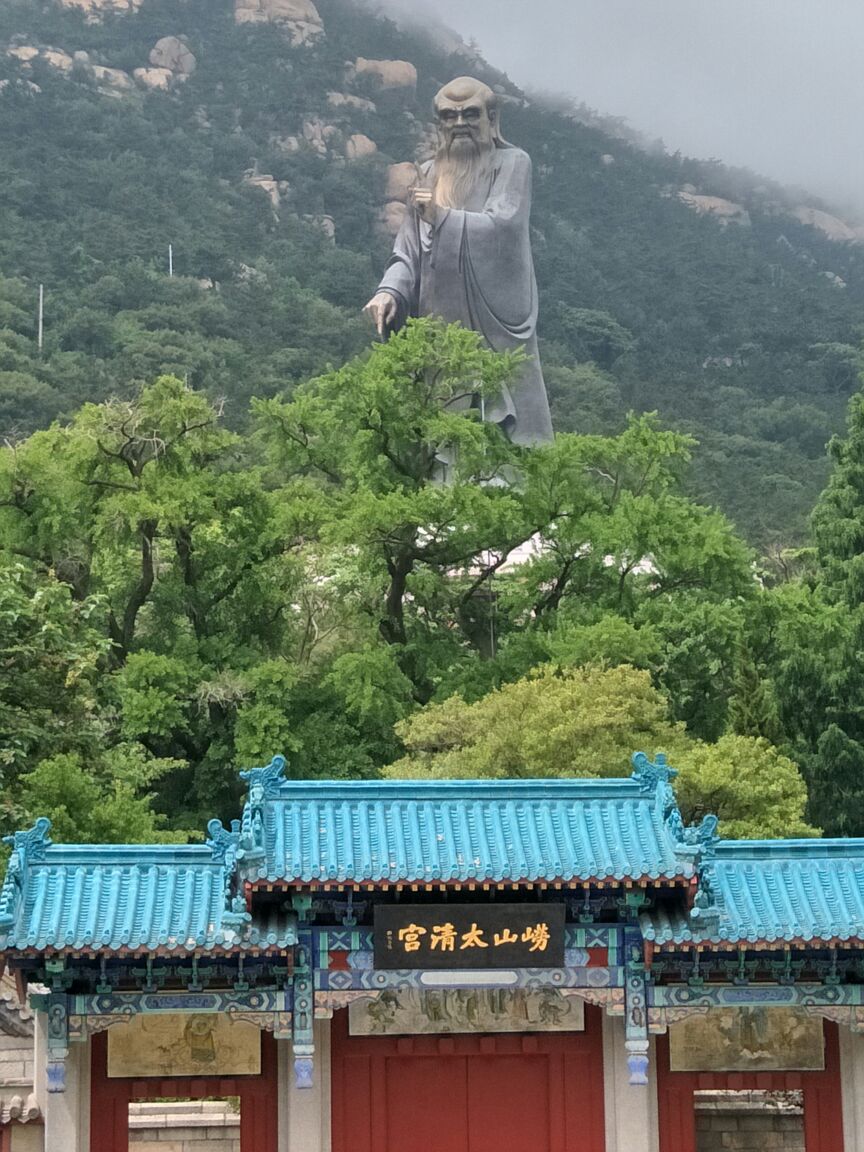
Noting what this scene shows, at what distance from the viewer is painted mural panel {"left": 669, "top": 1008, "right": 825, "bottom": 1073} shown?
69.2ft

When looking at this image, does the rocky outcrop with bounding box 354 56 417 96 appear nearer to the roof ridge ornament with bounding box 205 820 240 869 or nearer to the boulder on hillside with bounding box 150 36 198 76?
the boulder on hillside with bounding box 150 36 198 76

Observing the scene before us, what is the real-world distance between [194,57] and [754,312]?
116 feet

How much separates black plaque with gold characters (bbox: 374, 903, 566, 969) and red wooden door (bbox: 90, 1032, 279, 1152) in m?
1.97

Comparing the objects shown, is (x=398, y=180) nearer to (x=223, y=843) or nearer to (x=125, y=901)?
(x=223, y=843)

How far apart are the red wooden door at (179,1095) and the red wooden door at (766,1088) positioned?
13.1 ft

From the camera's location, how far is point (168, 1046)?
2062 centimetres

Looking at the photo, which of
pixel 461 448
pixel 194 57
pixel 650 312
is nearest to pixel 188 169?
pixel 194 57

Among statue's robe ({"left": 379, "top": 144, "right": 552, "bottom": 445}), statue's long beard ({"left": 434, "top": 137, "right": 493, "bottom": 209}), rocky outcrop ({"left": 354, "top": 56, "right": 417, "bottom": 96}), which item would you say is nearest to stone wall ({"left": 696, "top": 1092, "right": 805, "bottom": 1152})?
statue's robe ({"left": 379, "top": 144, "right": 552, "bottom": 445})

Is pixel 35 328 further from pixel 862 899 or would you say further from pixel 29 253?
pixel 862 899

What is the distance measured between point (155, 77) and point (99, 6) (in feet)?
24.6

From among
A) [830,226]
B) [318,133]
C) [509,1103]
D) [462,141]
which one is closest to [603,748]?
[509,1103]

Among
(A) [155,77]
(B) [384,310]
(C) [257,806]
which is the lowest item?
(C) [257,806]

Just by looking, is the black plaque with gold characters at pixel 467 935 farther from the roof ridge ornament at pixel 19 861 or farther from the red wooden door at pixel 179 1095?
the roof ridge ornament at pixel 19 861

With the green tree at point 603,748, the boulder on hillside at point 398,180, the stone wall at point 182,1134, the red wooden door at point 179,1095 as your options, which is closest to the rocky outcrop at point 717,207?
the boulder on hillside at point 398,180
